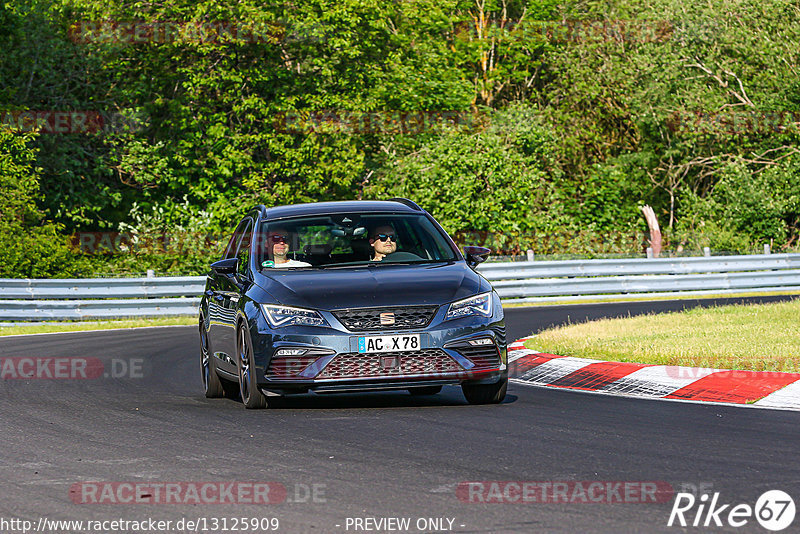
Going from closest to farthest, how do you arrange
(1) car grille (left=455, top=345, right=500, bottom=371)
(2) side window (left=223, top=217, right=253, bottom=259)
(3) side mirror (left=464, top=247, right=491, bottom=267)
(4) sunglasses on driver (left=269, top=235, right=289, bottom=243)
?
(1) car grille (left=455, top=345, right=500, bottom=371) → (3) side mirror (left=464, top=247, right=491, bottom=267) → (4) sunglasses on driver (left=269, top=235, right=289, bottom=243) → (2) side window (left=223, top=217, right=253, bottom=259)

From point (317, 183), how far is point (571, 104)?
16.2 metres

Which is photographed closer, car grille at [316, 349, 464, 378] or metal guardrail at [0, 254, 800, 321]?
car grille at [316, 349, 464, 378]

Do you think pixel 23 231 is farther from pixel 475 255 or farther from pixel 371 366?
Result: pixel 371 366

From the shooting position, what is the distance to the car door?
11.1 metres

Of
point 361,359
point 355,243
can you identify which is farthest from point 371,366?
point 355,243

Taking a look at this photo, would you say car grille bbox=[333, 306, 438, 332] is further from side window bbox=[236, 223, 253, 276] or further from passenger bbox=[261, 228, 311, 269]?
side window bbox=[236, 223, 253, 276]

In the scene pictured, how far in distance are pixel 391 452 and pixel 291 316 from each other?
2266 mm

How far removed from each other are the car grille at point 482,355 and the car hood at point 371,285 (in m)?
0.40

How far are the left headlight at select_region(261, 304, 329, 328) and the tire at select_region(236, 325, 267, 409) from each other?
1.03 feet

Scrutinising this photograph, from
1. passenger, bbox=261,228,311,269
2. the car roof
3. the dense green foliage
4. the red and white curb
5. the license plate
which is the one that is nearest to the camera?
the license plate

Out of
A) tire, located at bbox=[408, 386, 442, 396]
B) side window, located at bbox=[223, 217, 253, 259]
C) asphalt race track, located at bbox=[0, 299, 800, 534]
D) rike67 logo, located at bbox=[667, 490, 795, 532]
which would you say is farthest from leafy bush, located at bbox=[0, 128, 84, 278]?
rike67 logo, located at bbox=[667, 490, 795, 532]

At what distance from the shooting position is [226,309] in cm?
1141

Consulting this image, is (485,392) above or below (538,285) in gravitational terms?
above

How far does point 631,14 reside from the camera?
5372 centimetres
